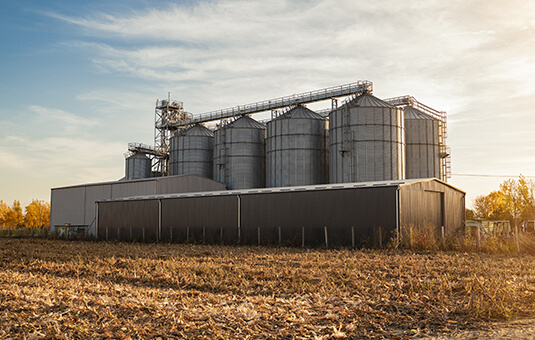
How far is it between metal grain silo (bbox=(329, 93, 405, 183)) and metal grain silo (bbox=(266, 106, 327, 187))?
12.2 ft

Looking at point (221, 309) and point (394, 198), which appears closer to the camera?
point (221, 309)

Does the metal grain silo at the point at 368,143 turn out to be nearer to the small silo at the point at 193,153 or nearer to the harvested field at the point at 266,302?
the small silo at the point at 193,153

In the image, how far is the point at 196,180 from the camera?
53406 mm

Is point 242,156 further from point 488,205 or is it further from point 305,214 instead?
point 488,205

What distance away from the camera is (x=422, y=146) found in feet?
168

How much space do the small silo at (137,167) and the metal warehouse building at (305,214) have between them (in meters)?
28.4

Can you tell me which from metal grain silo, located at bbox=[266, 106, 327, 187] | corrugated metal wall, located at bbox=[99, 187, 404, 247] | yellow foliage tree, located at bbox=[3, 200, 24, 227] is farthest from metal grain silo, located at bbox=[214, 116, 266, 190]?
yellow foliage tree, located at bbox=[3, 200, 24, 227]

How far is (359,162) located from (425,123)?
425 inches

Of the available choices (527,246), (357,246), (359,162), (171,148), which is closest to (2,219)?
(171,148)

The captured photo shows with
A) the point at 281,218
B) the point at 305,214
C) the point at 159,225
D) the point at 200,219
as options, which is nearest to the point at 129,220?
the point at 159,225

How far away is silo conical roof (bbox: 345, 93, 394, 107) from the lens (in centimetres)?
4719

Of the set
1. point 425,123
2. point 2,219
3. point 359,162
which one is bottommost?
point 2,219

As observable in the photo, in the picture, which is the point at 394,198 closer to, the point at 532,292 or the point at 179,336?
the point at 532,292

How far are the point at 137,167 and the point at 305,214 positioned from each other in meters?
43.5
